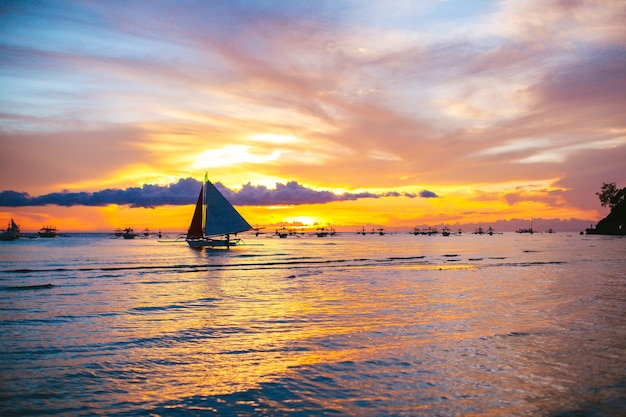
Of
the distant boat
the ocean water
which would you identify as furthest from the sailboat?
the distant boat

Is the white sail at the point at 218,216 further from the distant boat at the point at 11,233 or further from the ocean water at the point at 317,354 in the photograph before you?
the distant boat at the point at 11,233

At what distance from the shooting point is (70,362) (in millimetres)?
13234

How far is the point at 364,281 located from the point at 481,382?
2559 centimetres

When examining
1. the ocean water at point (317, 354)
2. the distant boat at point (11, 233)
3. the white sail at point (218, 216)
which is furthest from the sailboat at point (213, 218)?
the distant boat at point (11, 233)

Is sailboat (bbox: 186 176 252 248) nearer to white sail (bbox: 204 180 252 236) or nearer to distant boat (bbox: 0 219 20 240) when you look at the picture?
white sail (bbox: 204 180 252 236)

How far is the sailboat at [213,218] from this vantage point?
3467 inches

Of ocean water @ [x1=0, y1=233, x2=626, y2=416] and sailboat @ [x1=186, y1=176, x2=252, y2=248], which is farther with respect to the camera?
sailboat @ [x1=186, y1=176, x2=252, y2=248]

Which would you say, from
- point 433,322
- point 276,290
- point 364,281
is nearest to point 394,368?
point 433,322

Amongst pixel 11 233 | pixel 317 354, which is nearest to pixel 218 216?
pixel 317 354

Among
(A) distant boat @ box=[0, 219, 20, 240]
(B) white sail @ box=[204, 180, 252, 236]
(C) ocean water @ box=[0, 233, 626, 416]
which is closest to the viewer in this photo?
(C) ocean water @ box=[0, 233, 626, 416]

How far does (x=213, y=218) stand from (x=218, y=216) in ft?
3.48

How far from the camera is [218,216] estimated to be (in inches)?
3556

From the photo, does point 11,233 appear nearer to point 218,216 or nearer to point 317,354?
point 218,216

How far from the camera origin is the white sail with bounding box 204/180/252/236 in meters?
87.9
